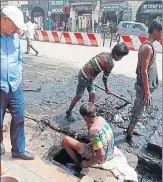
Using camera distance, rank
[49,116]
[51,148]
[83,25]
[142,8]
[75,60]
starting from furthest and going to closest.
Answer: [83,25] < [142,8] < [75,60] < [49,116] < [51,148]

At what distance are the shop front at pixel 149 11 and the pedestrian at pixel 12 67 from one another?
21.3m

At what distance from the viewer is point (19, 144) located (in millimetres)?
2779

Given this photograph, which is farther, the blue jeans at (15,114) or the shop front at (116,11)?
the shop front at (116,11)

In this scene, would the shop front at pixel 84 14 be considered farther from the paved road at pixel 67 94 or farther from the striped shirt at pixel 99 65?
the striped shirt at pixel 99 65

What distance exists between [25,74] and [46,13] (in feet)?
67.6

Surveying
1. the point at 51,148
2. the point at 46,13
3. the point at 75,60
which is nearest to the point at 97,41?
the point at 75,60

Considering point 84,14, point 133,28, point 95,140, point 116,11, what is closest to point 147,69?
point 95,140

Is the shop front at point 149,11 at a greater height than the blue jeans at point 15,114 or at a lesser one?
greater

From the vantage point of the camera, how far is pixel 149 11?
21984mm

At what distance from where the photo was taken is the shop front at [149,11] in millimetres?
21548

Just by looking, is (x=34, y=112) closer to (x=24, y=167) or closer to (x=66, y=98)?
(x=66, y=98)

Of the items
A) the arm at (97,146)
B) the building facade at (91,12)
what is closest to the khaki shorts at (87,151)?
the arm at (97,146)

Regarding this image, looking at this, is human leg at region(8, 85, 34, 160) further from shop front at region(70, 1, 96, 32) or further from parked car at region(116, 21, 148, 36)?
shop front at region(70, 1, 96, 32)

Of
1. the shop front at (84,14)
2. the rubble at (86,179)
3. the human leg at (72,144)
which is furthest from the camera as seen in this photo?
the shop front at (84,14)
